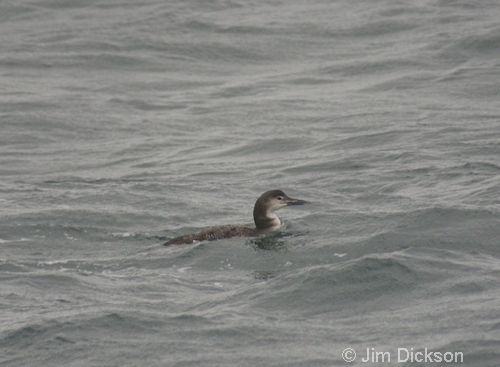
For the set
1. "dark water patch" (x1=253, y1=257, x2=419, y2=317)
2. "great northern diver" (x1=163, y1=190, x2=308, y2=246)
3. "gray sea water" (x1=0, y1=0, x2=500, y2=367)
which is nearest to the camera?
"gray sea water" (x1=0, y1=0, x2=500, y2=367)

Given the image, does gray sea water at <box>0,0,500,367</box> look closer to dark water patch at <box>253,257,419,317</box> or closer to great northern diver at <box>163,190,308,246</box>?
dark water patch at <box>253,257,419,317</box>

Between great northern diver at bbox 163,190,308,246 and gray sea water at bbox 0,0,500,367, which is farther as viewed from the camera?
great northern diver at bbox 163,190,308,246

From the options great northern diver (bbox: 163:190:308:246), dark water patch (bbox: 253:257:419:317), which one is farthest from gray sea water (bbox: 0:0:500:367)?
great northern diver (bbox: 163:190:308:246)

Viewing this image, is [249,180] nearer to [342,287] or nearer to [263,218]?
[263,218]

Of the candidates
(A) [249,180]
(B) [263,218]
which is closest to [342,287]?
(B) [263,218]

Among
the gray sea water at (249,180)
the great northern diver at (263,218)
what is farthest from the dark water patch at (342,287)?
the great northern diver at (263,218)

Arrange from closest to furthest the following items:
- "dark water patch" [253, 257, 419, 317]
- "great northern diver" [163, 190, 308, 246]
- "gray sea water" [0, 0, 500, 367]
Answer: "gray sea water" [0, 0, 500, 367], "dark water patch" [253, 257, 419, 317], "great northern diver" [163, 190, 308, 246]

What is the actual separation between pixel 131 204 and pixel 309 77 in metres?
9.55

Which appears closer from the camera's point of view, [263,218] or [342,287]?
[342,287]

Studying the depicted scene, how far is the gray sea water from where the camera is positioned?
347 inches

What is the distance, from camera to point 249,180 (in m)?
16.0

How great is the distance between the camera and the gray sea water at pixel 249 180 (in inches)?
347

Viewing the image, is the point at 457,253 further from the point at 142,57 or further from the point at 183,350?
the point at 142,57

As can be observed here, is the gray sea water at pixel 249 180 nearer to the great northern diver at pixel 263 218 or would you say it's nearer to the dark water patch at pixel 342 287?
the dark water patch at pixel 342 287
